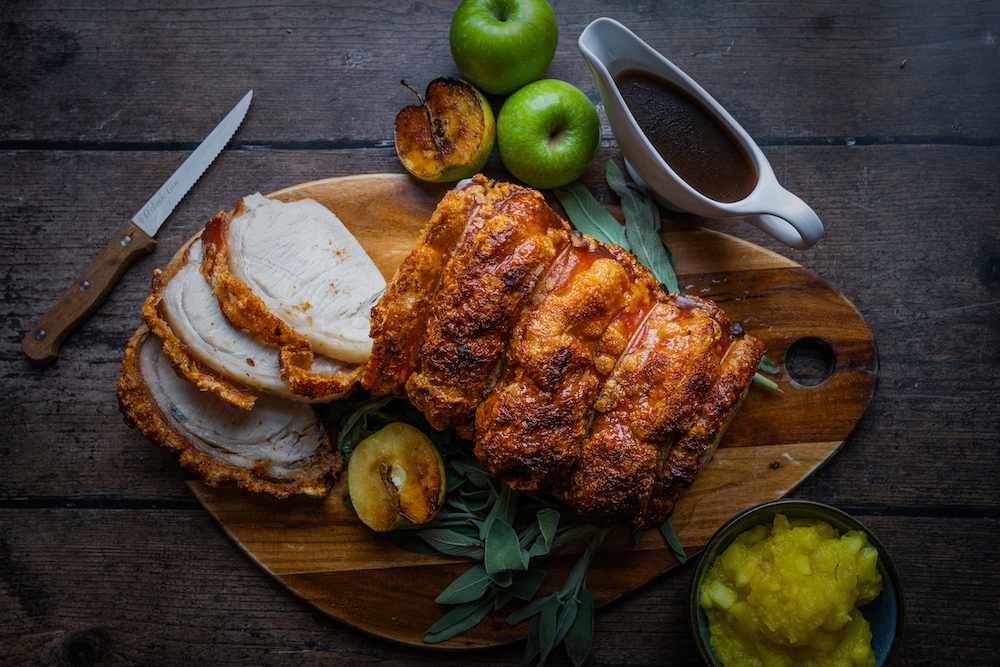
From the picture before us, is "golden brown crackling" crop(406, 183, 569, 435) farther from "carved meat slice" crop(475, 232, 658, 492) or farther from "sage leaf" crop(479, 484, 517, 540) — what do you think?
"sage leaf" crop(479, 484, 517, 540)

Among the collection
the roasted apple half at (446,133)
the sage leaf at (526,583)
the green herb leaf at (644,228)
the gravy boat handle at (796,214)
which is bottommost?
the sage leaf at (526,583)

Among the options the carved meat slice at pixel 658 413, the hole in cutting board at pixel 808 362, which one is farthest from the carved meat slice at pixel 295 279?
the hole in cutting board at pixel 808 362

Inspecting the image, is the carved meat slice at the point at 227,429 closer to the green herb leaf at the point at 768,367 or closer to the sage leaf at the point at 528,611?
the sage leaf at the point at 528,611

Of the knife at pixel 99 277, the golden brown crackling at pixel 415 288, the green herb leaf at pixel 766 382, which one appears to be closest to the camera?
the golden brown crackling at pixel 415 288

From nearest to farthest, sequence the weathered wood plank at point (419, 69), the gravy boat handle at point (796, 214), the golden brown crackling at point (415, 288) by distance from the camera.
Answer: the golden brown crackling at point (415, 288)
the gravy boat handle at point (796, 214)
the weathered wood plank at point (419, 69)

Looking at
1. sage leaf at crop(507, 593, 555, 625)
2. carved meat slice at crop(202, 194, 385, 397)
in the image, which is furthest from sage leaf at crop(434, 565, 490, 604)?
carved meat slice at crop(202, 194, 385, 397)

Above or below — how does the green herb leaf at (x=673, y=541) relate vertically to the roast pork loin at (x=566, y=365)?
below

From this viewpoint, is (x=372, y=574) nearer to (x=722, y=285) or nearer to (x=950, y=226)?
(x=722, y=285)
